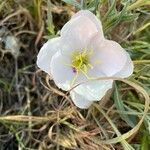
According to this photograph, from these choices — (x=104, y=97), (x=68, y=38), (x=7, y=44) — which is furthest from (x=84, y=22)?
(x=7, y=44)

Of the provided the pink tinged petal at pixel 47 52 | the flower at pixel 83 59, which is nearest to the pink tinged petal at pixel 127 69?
the flower at pixel 83 59

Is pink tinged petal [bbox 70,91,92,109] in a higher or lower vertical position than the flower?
lower

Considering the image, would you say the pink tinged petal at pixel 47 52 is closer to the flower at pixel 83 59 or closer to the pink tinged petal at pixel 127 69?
the flower at pixel 83 59

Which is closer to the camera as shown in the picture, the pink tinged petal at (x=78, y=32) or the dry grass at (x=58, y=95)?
the pink tinged petal at (x=78, y=32)

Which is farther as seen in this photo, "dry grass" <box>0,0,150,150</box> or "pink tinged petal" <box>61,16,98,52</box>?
"dry grass" <box>0,0,150,150</box>

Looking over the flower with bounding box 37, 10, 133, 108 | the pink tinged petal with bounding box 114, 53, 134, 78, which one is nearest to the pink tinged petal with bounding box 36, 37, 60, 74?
the flower with bounding box 37, 10, 133, 108

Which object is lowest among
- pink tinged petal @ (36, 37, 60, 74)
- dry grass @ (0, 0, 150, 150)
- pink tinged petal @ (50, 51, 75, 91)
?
dry grass @ (0, 0, 150, 150)

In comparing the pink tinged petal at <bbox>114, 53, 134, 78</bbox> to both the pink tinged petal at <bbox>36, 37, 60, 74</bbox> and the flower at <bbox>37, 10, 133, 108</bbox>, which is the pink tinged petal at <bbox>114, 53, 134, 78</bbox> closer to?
the flower at <bbox>37, 10, 133, 108</bbox>

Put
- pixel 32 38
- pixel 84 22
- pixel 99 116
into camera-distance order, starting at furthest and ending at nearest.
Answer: pixel 32 38 < pixel 99 116 < pixel 84 22

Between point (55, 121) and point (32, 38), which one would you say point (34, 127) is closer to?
point (55, 121)
